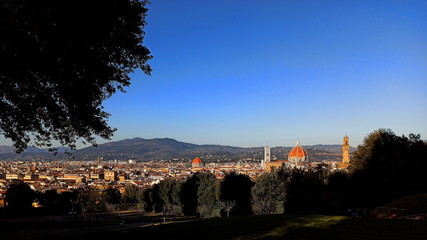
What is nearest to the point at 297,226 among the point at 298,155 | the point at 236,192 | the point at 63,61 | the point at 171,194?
the point at 63,61

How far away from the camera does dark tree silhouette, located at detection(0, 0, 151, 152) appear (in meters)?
9.37

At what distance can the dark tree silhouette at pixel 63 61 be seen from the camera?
937cm

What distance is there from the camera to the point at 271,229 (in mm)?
15500

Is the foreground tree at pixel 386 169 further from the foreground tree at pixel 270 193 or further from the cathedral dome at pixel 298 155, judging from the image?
the cathedral dome at pixel 298 155

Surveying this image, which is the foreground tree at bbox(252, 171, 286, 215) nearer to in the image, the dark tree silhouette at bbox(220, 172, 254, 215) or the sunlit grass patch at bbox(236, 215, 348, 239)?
the dark tree silhouette at bbox(220, 172, 254, 215)

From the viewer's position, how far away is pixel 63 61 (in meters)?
10.6

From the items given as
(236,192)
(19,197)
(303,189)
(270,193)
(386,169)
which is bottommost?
(19,197)

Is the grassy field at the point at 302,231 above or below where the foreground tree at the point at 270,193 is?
above

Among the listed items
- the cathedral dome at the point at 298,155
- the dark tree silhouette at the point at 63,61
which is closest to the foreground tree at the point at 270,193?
the dark tree silhouette at the point at 63,61

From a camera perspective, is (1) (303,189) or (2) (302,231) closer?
(2) (302,231)

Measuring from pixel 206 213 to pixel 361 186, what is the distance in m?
21.2

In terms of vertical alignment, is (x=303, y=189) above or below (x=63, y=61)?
below

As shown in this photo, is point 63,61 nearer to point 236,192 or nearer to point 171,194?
point 236,192

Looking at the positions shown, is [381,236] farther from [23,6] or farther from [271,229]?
[23,6]
